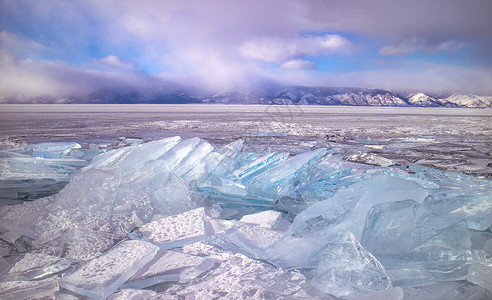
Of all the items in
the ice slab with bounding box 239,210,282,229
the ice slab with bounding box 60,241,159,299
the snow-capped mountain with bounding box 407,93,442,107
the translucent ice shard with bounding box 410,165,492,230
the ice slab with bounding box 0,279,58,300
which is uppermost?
the snow-capped mountain with bounding box 407,93,442,107

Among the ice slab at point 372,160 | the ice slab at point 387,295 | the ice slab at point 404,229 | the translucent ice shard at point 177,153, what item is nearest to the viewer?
the ice slab at point 387,295

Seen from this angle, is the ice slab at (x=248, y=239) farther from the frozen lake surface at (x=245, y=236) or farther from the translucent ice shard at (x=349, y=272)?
the translucent ice shard at (x=349, y=272)

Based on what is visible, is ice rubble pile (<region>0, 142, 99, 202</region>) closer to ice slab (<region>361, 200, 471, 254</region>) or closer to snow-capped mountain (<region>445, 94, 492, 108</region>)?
ice slab (<region>361, 200, 471, 254</region>)

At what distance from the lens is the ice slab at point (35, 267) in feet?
4.20

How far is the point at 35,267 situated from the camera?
4.42 ft

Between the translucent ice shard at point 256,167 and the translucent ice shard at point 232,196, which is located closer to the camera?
the translucent ice shard at point 232,196

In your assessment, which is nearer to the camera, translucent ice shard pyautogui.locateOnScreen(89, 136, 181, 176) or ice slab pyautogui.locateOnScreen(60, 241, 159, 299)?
ice slab pyautogui.locateOnScreen(60, 241, 159, 299)

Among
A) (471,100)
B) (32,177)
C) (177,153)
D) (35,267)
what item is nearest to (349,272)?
(35,267)

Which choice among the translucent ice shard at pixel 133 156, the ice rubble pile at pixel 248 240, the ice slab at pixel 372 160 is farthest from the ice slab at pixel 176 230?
the ice slab at pixel 372 160

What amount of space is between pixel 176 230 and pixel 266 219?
0.63 meters

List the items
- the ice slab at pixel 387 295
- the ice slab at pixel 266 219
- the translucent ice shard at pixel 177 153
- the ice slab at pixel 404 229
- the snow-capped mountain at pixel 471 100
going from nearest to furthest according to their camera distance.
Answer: the ice slab at pixel 387 295 < the ice slab at pixel 404 229 < the ice slab at pixel 266 219 < the translucent ice shard at pixel 177 153 < the snow-capped mountain at pixel 471 100

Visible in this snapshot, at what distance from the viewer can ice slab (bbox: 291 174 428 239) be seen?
1519mm

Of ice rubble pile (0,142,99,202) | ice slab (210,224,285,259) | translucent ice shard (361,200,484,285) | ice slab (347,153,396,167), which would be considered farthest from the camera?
ice slab (347,153,396,167)

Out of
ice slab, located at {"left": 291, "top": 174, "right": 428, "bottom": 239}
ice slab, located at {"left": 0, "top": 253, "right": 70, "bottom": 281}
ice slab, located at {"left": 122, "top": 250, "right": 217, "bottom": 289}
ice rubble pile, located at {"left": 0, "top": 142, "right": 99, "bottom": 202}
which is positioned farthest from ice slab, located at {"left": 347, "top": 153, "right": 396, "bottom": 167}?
ice rubble pile, located at {"left": 0, "top": 142, "right": 99, "bottom": 202}
